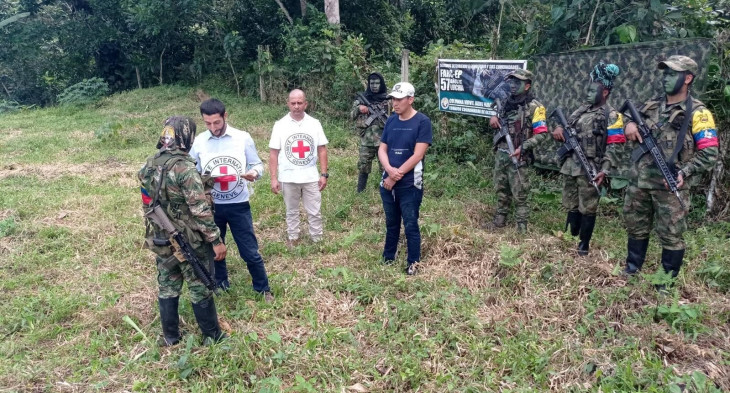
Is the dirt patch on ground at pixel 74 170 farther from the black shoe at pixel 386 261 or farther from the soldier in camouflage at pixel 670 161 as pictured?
the soldier in camouflage at pixel 670 161

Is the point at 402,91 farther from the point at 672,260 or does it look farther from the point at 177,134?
the point at 672,260

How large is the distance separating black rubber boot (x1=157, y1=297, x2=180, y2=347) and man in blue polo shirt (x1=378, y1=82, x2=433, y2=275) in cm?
198

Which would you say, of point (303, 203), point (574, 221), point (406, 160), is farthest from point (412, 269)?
point (574, 221)

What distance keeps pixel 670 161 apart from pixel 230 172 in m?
3.37

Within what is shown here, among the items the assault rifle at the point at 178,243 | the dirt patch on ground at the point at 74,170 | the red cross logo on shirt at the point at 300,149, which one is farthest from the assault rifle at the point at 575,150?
the dirt patch on ground at the point at 74,170

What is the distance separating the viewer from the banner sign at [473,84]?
627 centimetres

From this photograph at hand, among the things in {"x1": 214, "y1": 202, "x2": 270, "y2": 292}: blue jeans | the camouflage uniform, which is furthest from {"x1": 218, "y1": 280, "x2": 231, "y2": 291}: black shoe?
the camouflage uniform

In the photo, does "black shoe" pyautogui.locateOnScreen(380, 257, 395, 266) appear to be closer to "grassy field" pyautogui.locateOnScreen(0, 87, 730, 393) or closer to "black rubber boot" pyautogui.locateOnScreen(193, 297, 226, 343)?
"grassy field" pyautogui.locateOnScreen(0, 87, 730, 393)

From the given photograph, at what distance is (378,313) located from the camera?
384 cm

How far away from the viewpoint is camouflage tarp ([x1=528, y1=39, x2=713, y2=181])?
4812mm

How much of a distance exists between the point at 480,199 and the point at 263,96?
893 cm

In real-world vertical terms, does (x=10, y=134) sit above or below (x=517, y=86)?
below

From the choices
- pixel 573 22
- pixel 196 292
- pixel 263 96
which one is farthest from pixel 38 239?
pixel 263 96

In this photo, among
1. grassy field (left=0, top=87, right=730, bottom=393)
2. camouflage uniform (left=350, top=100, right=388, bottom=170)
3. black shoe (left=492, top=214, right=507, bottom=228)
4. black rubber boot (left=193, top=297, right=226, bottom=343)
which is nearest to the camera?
grassy field (left=0, top=87, right=730, bottom=393)
